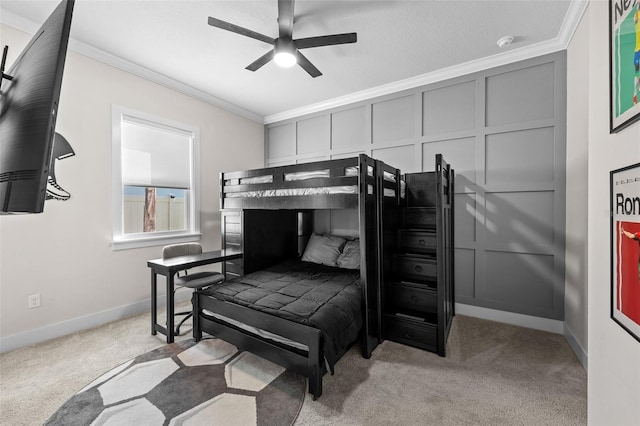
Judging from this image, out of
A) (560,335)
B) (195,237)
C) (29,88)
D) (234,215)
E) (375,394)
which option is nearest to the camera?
(29,88)

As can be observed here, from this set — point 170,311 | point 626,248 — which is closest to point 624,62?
point 626,248

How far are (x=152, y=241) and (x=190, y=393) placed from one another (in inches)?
83.9

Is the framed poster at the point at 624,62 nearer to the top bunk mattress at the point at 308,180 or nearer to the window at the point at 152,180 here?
the top bunk mattress at the point at 308,180

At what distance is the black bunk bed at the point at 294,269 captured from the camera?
6.35ft

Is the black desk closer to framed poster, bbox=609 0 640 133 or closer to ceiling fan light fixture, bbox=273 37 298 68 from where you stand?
ceiling fan light fixture, bbox=273 37 298 68

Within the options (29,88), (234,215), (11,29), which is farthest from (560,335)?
(11,29)

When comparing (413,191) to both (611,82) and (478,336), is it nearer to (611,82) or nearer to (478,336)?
(478,336)

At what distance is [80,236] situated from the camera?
2.81m

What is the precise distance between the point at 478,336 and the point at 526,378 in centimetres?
65

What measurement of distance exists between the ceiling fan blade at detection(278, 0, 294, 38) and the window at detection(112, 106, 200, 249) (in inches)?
84.8

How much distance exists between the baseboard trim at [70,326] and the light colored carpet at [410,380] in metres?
0.09

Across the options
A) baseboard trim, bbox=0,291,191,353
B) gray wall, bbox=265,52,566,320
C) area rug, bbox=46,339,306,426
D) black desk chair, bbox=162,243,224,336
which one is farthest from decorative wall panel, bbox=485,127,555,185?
baseboard trim, bbox=0,291,191,353

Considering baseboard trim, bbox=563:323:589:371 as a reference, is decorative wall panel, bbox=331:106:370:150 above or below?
above

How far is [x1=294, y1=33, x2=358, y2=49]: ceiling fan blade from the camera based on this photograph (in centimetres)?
214
